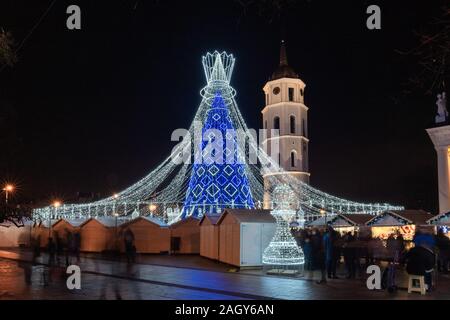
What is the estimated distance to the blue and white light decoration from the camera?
30688mm

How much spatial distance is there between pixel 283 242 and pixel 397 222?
32.8ft

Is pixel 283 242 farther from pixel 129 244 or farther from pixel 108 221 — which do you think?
pixel 108 221

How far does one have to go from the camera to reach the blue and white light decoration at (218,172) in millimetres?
30688

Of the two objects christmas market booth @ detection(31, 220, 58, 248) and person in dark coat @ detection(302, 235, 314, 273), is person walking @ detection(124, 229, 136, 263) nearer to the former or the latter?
person in dark coat @ detection(302, 235, 314, 273)

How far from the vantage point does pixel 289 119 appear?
73.1m

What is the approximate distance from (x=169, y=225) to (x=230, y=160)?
5.04 meters

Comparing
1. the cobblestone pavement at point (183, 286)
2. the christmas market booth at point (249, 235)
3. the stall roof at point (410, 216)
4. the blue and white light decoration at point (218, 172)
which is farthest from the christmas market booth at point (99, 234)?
the stall roof at point (410, 216)

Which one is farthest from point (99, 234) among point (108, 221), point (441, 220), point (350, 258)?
point (441, 220)

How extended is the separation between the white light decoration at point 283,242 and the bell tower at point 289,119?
176 ft

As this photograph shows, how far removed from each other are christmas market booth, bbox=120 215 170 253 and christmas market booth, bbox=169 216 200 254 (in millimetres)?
335

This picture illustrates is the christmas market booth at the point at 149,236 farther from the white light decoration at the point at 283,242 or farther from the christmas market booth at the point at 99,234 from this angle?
the white light decoration at the point at 283,242
